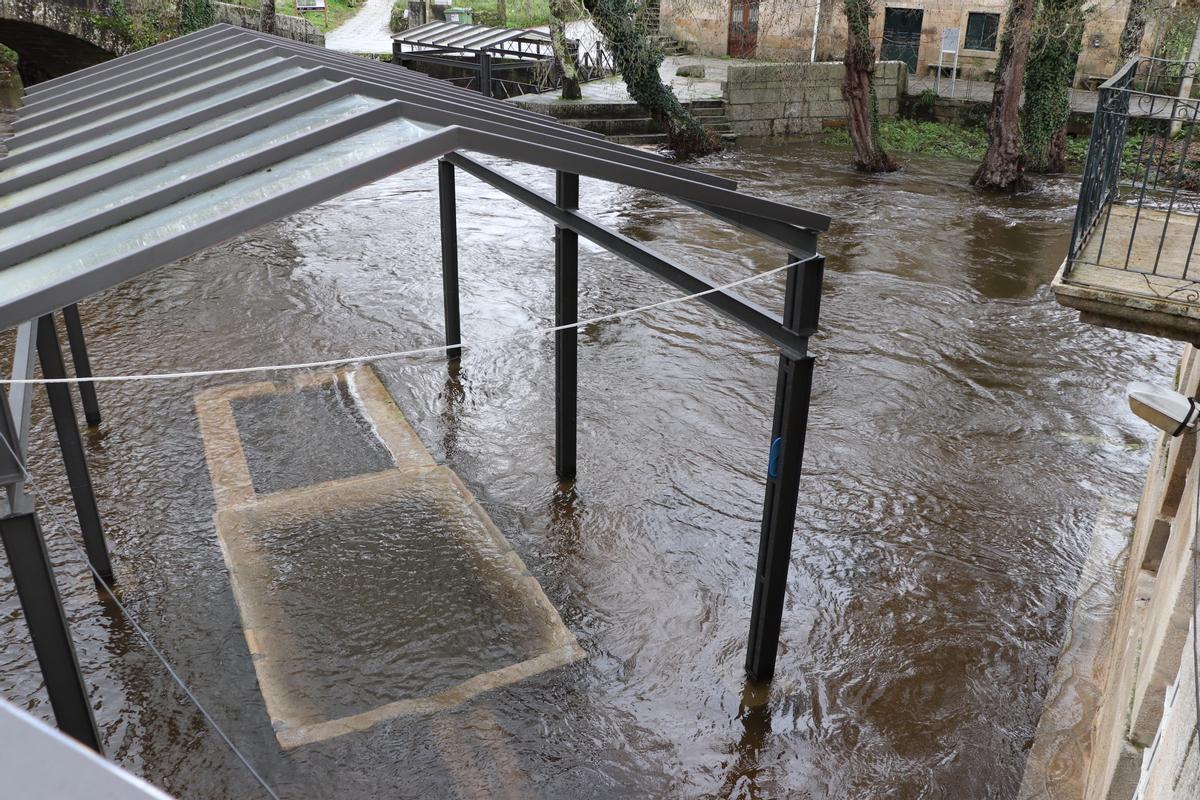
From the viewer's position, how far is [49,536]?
6531 mm

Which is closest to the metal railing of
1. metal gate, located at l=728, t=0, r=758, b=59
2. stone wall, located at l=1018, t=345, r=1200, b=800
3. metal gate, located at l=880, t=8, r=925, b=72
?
stone wall, located at l=1018, t=345, r=1200, b=800

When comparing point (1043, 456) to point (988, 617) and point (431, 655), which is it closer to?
point (988, 617)

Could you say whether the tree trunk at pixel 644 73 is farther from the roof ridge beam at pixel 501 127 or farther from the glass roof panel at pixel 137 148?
the roof ridge beam at pixel 501 127

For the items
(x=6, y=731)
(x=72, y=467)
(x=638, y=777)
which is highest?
(x=6, y=731)

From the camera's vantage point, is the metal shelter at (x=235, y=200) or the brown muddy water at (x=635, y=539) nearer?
the metal shelter at (x=235, y=200)

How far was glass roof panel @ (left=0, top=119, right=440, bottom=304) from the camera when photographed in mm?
3479

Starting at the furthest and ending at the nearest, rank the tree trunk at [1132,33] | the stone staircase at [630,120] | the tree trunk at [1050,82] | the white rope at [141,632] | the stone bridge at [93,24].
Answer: the stone staircase at [630,120] → the stone bridge at [93,24] → the tree trunk at [1132,33] → the tree trunk at [1050,82] → the white rope at [141,632]

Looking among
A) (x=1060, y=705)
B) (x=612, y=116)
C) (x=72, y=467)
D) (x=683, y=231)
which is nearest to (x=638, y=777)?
(x=1060, y=705)

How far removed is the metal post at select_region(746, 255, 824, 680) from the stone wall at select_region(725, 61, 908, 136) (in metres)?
17.3

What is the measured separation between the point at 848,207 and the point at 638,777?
13092 mm

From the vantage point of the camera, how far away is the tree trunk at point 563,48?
1820cm

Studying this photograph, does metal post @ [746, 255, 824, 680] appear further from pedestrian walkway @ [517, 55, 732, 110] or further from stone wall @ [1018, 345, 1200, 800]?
pedestrian walkway @ [517, 55, 732, 110]

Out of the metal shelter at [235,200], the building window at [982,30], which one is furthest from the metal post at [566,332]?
the building window at [982,30]

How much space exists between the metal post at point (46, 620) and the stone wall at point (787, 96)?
1957cm
